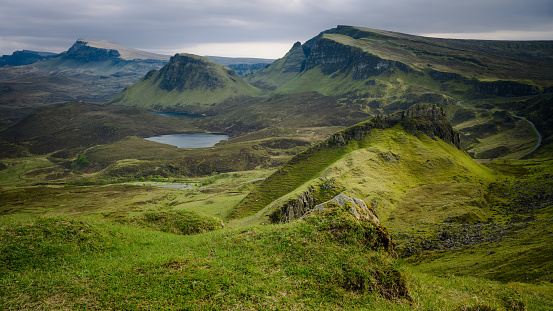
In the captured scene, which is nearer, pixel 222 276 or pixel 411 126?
pixel 222 276

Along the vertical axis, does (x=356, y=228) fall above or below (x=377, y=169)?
above

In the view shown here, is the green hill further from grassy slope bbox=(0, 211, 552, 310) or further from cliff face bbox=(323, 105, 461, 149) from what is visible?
grassy slope bbox=(0, 211, 552, 310)

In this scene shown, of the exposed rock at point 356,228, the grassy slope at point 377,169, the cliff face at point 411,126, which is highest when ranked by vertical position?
the cliff face at point 411,126

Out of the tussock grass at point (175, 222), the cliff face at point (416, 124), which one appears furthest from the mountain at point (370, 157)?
the tussock grass at point (175, 222)

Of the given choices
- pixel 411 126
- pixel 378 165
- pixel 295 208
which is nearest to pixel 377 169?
pixel 378 165

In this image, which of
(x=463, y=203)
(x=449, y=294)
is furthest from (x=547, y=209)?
(x=449, y=294)

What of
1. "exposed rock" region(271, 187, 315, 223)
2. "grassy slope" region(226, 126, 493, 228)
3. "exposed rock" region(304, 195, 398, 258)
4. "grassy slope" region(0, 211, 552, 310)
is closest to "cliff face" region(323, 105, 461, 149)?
"grassy slope" region(226, 126, 493, 228)

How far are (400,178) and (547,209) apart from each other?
3195 cm

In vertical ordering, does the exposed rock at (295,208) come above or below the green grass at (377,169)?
below

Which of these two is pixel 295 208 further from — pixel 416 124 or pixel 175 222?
pixel 416 124

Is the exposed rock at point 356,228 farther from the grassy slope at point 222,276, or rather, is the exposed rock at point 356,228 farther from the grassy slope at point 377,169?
the grassy slope at point 377,169

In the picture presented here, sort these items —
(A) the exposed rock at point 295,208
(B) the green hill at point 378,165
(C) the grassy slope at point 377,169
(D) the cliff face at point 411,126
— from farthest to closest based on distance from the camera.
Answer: (D) the cliff face at point 411,126
(C) the grassy slope at point 377,169
(B) the green hill at point 378,165
(A) the exposed rock at point 295,208

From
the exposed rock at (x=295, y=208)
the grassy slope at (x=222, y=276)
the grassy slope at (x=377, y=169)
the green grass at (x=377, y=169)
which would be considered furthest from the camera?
the grassy slope at (x=377, y=169)

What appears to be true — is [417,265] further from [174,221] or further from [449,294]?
[174,221]
